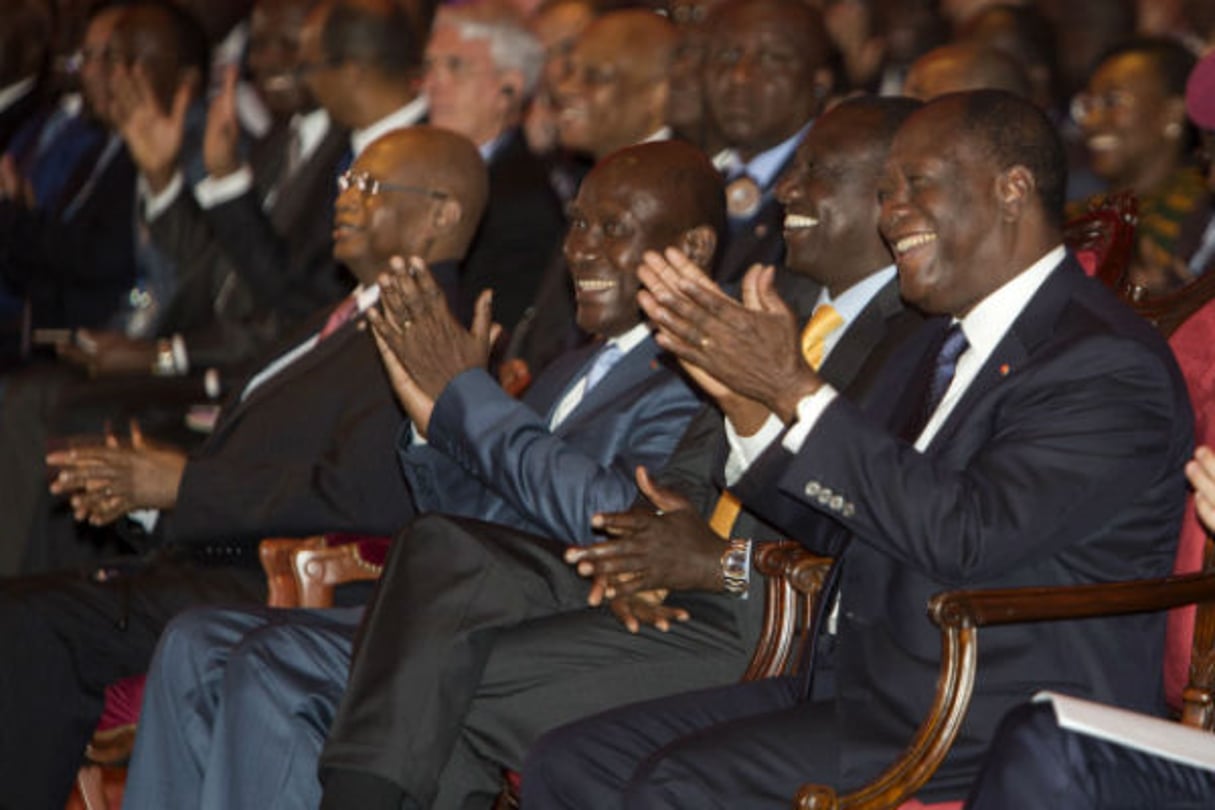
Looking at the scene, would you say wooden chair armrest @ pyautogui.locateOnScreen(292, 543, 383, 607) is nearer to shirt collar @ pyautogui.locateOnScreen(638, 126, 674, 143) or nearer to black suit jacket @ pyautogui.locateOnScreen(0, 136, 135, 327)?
shirt collar @ pyautogui.locateOnScreen(638, 126, 674, 143)

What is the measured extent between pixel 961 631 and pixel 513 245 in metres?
3.30

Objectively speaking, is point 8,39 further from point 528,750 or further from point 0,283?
point 528,750

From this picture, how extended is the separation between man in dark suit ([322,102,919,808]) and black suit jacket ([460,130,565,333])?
7.41 ft

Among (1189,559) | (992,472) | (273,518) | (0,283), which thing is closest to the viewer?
(992,472)

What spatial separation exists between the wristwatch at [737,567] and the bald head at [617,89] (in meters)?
2.68

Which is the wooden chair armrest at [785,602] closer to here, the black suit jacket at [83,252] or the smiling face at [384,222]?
the smiling face at [384,222]

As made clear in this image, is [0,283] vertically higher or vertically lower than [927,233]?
lower

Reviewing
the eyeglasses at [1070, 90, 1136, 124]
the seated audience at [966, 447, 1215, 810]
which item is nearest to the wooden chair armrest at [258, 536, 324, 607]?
the seated audience at [966, 447, 1215, 810]

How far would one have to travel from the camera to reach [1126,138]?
6707 millimetres

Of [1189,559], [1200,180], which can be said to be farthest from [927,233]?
[1200,180]

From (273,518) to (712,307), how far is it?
1.86m

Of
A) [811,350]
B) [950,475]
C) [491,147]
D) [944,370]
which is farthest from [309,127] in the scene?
[950,475]

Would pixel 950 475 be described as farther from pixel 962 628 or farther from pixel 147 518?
pixel 147 518

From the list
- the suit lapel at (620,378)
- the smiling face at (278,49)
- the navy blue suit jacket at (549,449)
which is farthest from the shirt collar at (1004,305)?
the smiling face at (278,49)
